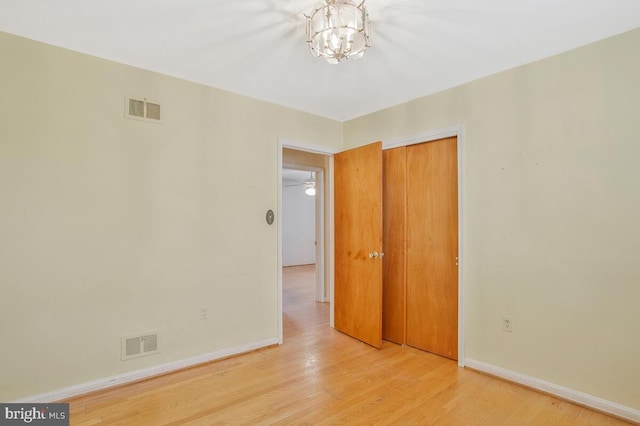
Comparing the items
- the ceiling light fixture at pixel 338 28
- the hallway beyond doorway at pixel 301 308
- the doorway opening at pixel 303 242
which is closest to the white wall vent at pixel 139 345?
the doorway opening at pixel 303 242

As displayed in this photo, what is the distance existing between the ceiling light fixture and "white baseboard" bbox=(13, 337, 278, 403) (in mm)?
2738

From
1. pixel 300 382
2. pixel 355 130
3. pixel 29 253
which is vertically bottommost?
pixel 300 382

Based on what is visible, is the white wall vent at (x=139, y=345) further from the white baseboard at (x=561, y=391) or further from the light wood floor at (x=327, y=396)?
the white baseboard at (x=561, y=391)

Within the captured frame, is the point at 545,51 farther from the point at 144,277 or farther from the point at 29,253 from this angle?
the point at 29,253

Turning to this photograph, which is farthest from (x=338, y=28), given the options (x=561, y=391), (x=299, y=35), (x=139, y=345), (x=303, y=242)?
(x=303, y=242)

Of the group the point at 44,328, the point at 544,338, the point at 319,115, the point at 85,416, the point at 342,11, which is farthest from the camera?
the point at 319,115

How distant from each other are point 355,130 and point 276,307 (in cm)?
232

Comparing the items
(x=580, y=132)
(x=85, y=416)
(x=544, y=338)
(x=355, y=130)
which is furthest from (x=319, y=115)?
(x=85, y=416)

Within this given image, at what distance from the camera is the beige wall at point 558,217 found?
211 cm

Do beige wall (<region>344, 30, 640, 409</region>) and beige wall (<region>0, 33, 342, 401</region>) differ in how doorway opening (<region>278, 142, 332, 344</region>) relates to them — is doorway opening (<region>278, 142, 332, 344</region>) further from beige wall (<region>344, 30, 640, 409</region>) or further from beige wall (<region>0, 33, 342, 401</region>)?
beige wall (<region>344, 30, 640, 409</region>)

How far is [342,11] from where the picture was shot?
1753 millimetres

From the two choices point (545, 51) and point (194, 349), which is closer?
point (545, 51)

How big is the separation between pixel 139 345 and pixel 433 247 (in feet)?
9.21

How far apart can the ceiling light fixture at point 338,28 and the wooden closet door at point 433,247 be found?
5.20ft
